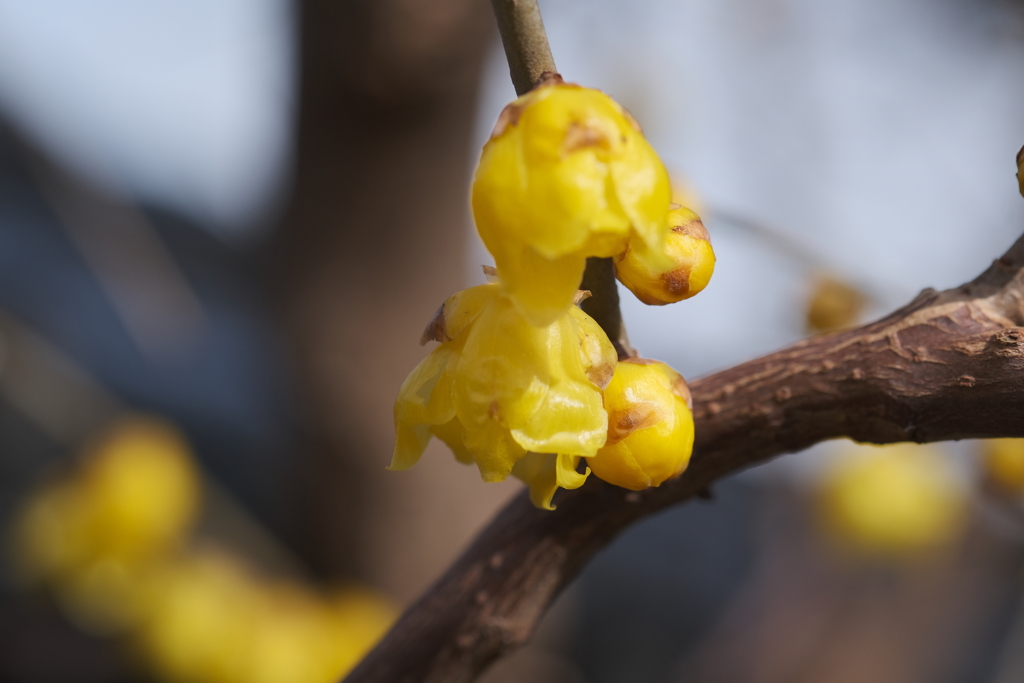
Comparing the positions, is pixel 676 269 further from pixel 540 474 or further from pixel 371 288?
pixel 371 288

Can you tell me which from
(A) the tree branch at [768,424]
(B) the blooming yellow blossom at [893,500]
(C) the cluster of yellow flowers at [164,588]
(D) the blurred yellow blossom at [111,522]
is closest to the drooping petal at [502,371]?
(A) the tree branch at [768,424]

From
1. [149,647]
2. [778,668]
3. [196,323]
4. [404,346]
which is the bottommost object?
[778,668]

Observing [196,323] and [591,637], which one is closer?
[196,323]

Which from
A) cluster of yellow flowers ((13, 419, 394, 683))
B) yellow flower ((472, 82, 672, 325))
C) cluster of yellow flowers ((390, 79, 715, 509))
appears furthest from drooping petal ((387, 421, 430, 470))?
cluster of yellow flowers ((13, 419, 394, 683))

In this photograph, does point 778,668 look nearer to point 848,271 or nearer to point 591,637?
point 591,637

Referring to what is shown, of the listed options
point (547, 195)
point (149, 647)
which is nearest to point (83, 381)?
point (149, 647)

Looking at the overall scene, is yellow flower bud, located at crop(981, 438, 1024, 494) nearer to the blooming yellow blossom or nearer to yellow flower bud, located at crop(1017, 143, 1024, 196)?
yellow flower bud, located at crop(1017, 143, 1024, 196)
